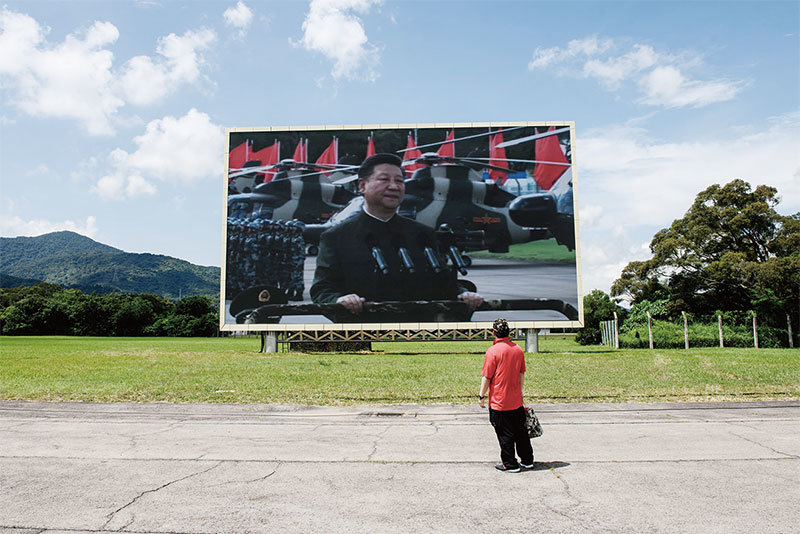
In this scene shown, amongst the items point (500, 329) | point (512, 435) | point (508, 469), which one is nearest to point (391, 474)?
point (508, 469)

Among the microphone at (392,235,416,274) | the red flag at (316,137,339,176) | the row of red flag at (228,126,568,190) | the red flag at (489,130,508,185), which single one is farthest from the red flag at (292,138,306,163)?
the red flag at (489,130,508,185)

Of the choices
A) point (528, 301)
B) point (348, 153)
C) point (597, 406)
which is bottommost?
point (597, 406)

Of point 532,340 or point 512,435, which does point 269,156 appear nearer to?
point 532,340

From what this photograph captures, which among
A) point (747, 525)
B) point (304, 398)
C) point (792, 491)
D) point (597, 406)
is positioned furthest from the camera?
point (304, 398)

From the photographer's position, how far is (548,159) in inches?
1298

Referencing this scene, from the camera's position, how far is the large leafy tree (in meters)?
37.2

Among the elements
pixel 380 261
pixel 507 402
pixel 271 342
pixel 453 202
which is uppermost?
pixel 453 202

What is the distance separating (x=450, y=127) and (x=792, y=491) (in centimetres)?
2933

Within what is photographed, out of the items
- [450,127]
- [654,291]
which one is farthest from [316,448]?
[654,291]

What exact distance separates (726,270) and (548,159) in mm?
14004

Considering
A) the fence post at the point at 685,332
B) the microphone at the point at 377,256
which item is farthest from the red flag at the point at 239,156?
the fence post at the point at 685,332

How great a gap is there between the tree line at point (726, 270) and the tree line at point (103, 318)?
2444 inches

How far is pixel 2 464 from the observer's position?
6789mm

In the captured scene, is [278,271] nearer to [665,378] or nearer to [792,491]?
[665,378]
